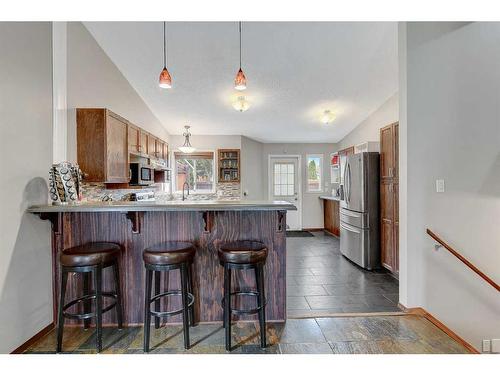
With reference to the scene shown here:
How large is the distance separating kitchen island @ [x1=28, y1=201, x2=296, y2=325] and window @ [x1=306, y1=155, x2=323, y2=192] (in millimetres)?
4777

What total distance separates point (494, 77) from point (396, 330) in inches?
98.3

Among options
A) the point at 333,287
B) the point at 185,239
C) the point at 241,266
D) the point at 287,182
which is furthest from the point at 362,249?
the point at 287,182

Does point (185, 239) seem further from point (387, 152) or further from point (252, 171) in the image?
point (252, 171)

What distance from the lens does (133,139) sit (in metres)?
3.61

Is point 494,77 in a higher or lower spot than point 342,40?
lower

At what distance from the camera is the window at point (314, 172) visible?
688 cm

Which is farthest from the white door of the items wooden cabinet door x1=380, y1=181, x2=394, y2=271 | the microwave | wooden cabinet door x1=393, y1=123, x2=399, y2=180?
the microwave

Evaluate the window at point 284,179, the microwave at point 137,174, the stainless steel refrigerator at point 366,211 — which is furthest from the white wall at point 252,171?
the stainless steel refrigerator at point 366,211

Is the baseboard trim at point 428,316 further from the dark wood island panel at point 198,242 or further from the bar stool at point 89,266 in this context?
the bar stool at point 89,266

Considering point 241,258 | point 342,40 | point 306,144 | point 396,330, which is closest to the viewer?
point 241,258

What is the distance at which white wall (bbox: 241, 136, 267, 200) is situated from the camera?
20.0ft
